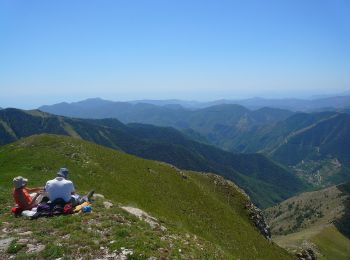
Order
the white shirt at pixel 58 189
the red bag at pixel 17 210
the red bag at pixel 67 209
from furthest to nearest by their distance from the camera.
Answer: the red bag at pixel 17 210, the white shirt at pixel 58 189, the red bag at pixel 67 209

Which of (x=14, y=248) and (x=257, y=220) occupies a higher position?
(x=14, y=248)

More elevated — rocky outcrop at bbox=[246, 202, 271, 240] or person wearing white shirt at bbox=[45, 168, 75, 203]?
person wearing white shirt at bbox=[45, 168, 75, 203]

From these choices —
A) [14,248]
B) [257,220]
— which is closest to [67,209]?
[14,248]

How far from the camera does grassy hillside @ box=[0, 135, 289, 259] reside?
39531 millimetres

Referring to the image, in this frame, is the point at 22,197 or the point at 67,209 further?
the point at 22,197

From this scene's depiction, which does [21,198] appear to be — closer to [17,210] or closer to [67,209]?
[17,210]

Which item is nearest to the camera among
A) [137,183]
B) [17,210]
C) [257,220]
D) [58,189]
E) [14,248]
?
[14,248]

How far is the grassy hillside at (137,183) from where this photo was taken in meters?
39.5

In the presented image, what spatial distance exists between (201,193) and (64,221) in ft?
121

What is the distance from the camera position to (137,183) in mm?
46719

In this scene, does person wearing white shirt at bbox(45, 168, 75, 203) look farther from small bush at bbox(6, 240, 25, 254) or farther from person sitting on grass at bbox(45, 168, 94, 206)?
small bush at bbox(6, 240, 25, 254)

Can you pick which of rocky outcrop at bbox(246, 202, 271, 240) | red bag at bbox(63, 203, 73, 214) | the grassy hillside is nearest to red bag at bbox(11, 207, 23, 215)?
red bag at bbox(63, 203, 73, 214)

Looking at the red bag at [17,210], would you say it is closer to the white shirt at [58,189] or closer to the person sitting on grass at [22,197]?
the person sitting on grass at [22,197]

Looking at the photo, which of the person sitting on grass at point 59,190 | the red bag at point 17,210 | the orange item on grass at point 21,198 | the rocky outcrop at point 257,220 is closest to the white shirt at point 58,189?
the person sitting on grass at point 59,190
